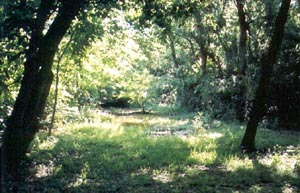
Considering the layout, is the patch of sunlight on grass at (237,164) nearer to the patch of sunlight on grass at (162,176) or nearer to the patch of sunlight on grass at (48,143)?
the patch of sunlight on grass at (162,176)

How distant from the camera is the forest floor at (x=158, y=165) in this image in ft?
30.5

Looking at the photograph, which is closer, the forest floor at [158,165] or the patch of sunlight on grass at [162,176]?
the forest floor at [158,165]

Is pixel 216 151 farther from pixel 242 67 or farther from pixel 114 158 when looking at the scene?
pixel 242 67

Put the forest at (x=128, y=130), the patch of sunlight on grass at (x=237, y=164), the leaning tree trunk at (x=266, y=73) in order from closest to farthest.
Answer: the forest at (x=128, y=130)
the patch of sunlight on grass at (x=237, y=164)
the leaning tree trunk at (x=266, y=73)

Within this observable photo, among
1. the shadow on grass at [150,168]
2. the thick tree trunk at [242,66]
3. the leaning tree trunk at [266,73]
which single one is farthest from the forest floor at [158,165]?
the thick tree trunk at [242,66]

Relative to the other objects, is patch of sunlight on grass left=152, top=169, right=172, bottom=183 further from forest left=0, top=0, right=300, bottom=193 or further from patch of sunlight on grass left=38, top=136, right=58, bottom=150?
patch of sunlight on grass left=38, top=136, right=58, bottom=150

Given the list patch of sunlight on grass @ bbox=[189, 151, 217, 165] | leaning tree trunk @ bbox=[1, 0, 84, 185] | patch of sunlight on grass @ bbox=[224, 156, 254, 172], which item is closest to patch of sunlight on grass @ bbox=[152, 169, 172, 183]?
patch of sunlight on grass @ bbox=[189, 151, 217, 165]

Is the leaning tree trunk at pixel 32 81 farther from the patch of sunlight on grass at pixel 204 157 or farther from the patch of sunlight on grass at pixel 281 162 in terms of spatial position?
the patch of sunlight on grass at pixel 281 162

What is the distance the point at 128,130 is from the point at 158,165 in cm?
816

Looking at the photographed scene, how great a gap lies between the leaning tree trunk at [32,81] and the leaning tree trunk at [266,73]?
665cm

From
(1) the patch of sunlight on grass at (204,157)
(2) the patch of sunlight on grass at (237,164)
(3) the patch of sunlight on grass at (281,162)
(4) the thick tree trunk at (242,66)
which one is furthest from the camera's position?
(4) the thick tree trunk at (242,66)

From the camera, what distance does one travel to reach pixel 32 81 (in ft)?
32.1

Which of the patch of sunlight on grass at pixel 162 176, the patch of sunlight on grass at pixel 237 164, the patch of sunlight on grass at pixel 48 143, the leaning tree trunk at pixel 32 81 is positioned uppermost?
the leaning tree trunk at pixel 32 81

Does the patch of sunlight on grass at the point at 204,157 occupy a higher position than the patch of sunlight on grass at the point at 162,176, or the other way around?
the patch of sunlight on grass at the point at 204,157
